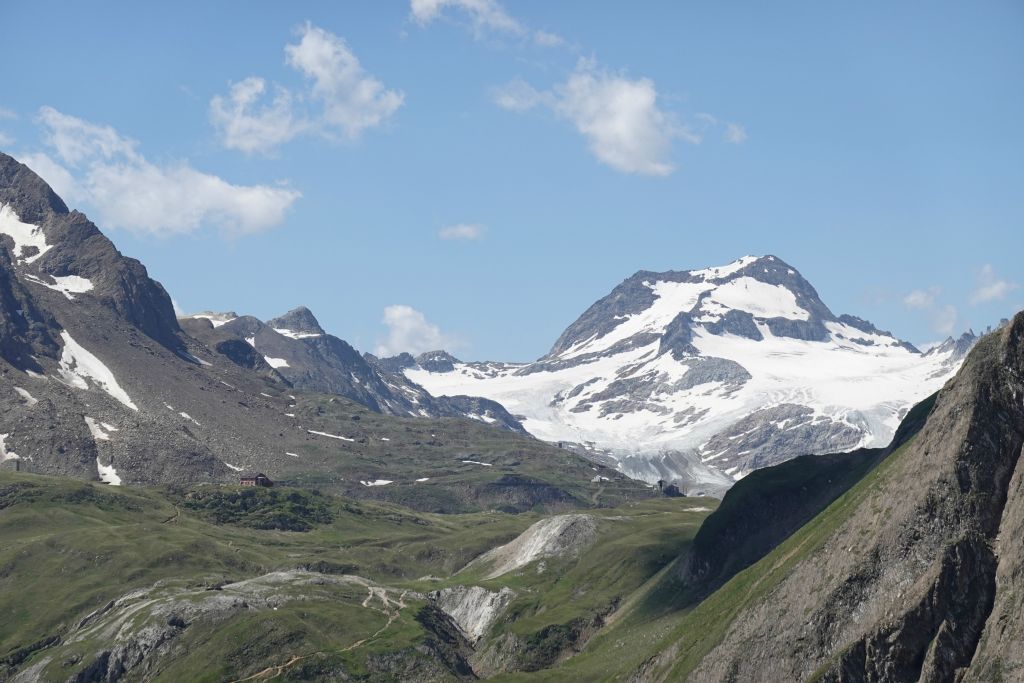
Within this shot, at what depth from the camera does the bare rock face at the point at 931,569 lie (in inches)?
4400

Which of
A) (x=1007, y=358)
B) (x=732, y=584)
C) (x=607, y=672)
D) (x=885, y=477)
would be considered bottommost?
(x=607, y=672)

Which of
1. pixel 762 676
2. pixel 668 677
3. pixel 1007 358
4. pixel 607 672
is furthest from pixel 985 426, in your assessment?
pixel 607 672

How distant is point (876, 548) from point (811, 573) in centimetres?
1193

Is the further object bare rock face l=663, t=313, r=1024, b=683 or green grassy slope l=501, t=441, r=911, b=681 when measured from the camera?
green grassy slope l=501, t=441, r=911, b=681

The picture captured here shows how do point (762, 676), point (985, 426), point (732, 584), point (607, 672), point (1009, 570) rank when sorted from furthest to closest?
1. point (607, 672)
2. point (732, 584)
3. point (762, 676)
4. point (985, 426)
5. point (1009, 570)

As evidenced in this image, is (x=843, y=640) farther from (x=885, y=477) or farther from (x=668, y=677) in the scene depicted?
(x=668, y=677)

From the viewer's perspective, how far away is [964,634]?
11181cm

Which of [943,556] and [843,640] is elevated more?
[943,556]

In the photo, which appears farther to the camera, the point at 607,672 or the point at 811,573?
the point at 607,672

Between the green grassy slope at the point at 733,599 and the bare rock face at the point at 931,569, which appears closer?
the bare rock face at the point at 931,569

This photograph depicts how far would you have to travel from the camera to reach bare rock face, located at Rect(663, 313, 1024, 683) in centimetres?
11175

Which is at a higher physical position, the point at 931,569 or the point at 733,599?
the point at 931,569

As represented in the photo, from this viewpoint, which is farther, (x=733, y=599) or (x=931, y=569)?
(x=733, y=599)

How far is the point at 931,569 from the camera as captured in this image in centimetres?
11738
